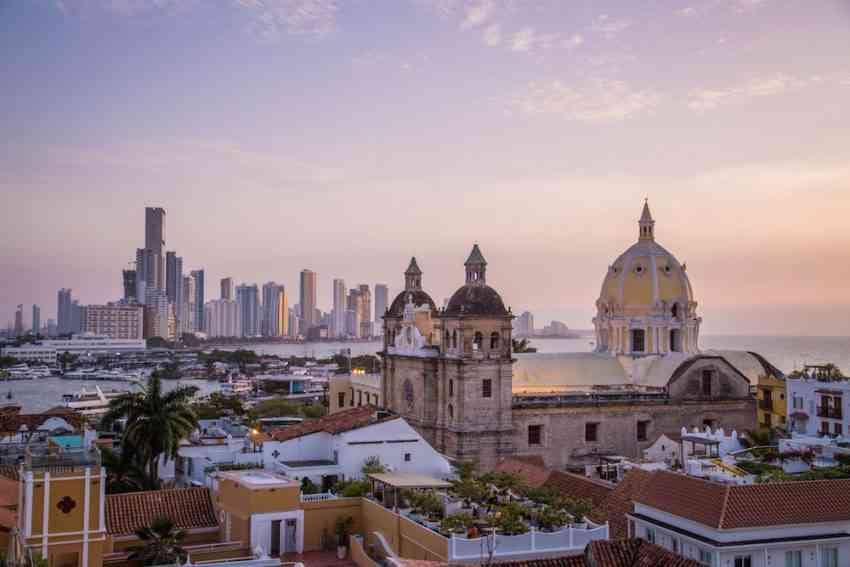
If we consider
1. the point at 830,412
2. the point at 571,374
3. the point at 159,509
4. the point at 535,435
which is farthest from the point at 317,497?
the point at 571,374

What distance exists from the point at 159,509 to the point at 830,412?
28.3 m

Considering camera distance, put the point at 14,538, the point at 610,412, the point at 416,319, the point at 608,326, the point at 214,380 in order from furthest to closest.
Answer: the point at 214,380 → the point at 608,326 → the point at 416,319 → the point at 610,412 → the point at 14,538

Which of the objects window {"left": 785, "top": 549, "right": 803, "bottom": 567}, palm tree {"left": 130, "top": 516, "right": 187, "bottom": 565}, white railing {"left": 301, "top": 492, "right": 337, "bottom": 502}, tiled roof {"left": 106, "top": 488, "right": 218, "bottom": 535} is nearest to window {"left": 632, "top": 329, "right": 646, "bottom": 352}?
white railing {"left": 301, "top": 492, "right": 337, "bottom": 502}

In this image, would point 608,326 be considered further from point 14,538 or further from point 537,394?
point 14,538

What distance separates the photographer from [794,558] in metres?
21.7

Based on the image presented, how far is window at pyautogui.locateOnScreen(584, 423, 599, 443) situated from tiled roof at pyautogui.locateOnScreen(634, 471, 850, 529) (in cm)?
2286

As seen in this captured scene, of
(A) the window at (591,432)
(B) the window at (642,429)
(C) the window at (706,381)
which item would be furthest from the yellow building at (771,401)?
(A) the window at (591,432)

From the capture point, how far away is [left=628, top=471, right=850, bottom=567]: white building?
→ 21234 millimetres

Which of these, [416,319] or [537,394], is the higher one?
[416,319]

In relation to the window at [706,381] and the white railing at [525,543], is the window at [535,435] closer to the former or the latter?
the window at [706,381]

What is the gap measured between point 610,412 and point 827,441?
1401cm

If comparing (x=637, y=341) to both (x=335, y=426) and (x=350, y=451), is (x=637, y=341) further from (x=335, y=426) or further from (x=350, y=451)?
(x=350, y=451)

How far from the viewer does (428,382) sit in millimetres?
45812

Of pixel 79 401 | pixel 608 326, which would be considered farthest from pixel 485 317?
pixel 79 401
